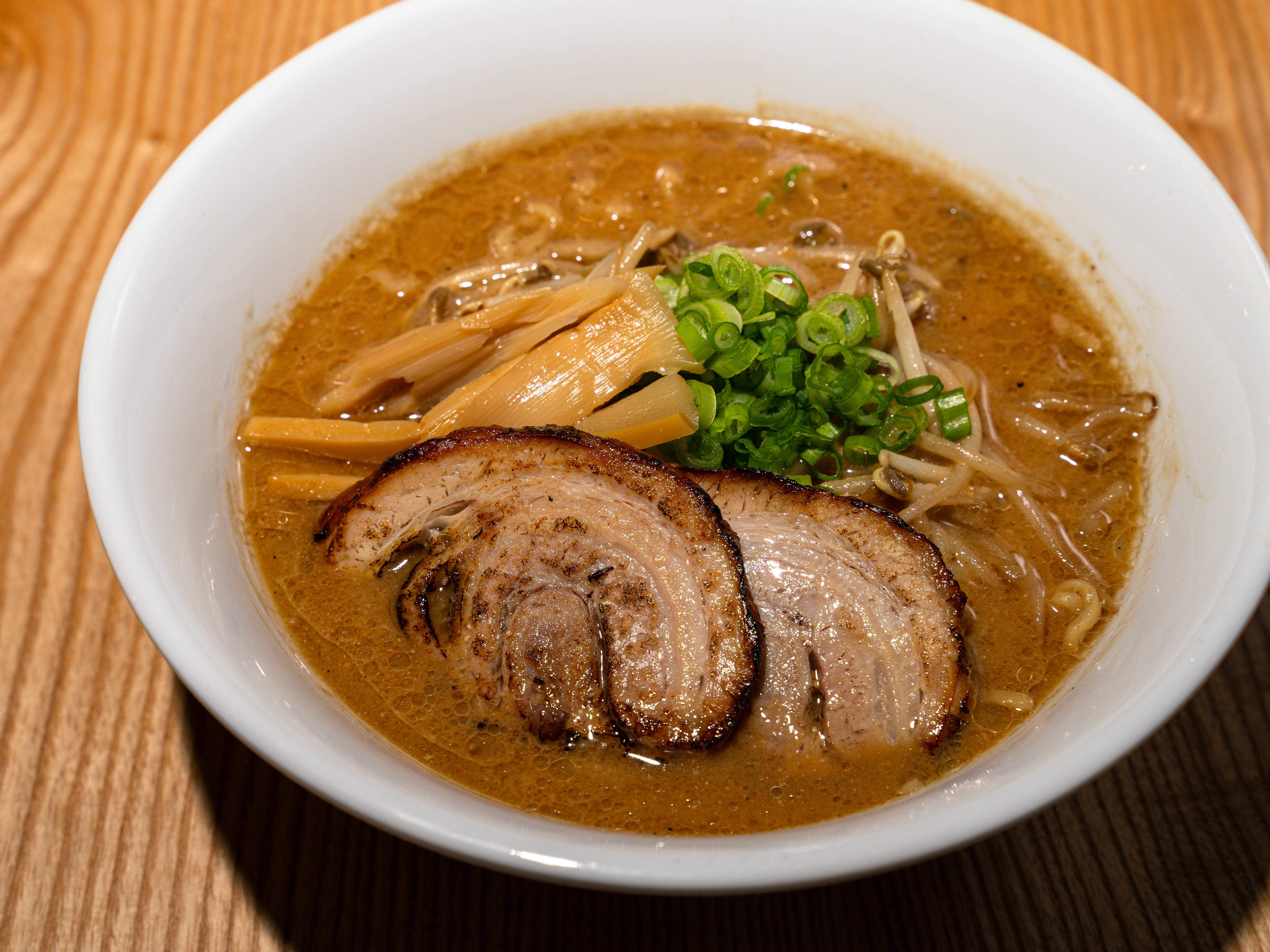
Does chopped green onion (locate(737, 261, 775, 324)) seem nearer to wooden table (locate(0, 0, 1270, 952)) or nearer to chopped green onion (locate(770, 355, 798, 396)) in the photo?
chopped green onion (locate(770, 355, 798, 396))

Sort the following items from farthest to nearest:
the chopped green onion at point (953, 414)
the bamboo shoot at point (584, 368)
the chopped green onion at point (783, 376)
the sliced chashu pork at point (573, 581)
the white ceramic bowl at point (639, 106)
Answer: the chopped green onion at point (953, 414), the chopped green onion at point (783, 376), the bamboo shoot at point (584, 368), the sliced chashu pork at point (573, 581), the white ceramic bowl at point (639, 106)

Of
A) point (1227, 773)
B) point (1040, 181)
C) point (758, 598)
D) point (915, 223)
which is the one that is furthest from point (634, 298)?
point (1227, 773)

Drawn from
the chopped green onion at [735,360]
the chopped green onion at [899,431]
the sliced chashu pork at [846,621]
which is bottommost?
the sliced chashu pork at [846,621]

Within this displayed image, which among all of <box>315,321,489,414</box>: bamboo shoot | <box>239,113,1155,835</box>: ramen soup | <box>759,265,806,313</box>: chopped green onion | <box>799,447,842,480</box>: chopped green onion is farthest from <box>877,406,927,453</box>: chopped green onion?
<box>315,321,489,414</box>: bamboo shoot

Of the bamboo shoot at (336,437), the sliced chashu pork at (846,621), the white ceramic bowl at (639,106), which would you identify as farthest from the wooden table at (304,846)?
the bamboo shoot at (336,437)

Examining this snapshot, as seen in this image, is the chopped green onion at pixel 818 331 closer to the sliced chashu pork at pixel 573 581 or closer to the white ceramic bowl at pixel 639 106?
the sliced chashu pork at pixel 573 581

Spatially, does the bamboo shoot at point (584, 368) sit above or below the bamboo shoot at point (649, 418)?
above

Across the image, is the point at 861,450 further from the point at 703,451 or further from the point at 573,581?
the point at 573,581
